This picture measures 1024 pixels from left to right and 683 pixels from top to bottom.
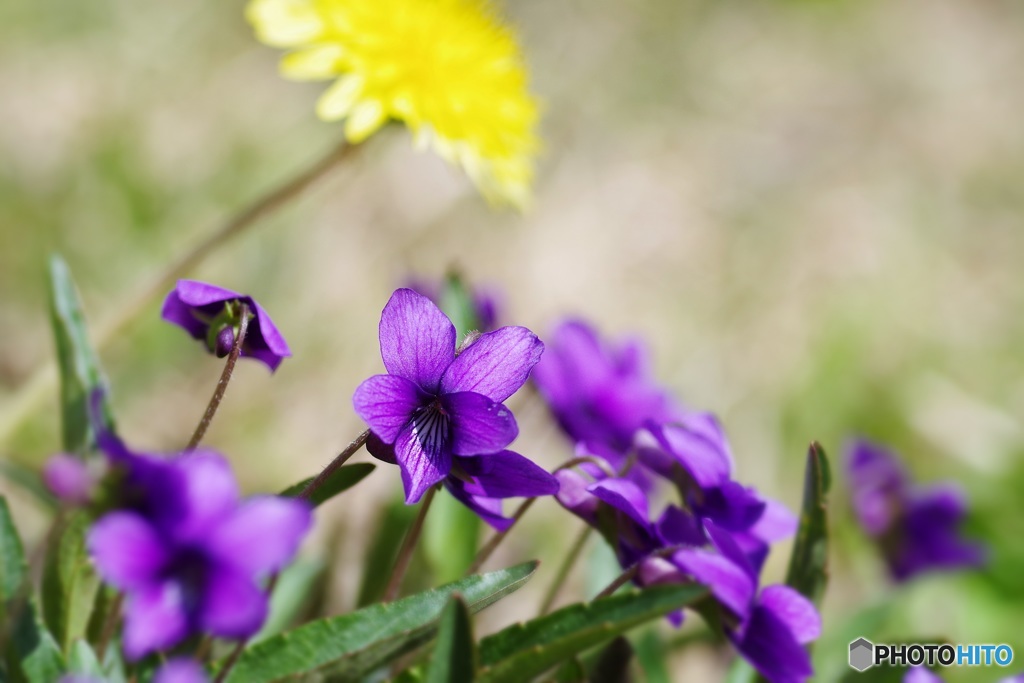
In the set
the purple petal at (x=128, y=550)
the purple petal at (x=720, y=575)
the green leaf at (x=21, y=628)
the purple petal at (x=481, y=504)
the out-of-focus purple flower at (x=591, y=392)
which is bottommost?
the green leaf at (x=21, y=628)

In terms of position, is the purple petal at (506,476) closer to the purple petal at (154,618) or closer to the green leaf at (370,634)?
the green leaf at (370,634)

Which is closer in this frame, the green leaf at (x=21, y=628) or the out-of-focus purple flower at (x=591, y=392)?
the green leaf at (x=21, y=628)

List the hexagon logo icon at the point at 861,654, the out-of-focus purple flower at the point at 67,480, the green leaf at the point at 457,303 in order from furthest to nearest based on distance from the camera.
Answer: the green leaf at the point at 457,303 → the hexagon logo icon at the point at 861,654 → the out-of-focus purple flower at the point at 67,480

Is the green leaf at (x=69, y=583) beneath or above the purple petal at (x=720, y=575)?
beneath

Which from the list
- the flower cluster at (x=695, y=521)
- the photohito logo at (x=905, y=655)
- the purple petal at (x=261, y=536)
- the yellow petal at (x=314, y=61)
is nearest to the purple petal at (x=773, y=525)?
the flower cluster at (x=695, y=521)

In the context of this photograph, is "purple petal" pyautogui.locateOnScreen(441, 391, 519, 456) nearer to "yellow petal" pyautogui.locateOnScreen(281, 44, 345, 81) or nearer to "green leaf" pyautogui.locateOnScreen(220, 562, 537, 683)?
"green leaf" pyautogui.locateOnScreen(220, 562, 537, 683)

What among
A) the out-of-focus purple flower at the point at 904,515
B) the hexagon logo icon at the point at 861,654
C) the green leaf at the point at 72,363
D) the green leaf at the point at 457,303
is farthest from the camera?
the out-of-focus purple flower at the point at 904,515

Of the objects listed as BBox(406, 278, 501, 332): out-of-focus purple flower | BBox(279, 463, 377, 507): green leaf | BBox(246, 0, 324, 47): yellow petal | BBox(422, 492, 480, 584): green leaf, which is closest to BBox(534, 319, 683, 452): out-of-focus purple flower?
BBox(406, 278, 501, 332): out-of-focus purple flower

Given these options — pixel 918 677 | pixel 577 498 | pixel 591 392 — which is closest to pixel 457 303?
pixel 591 392
